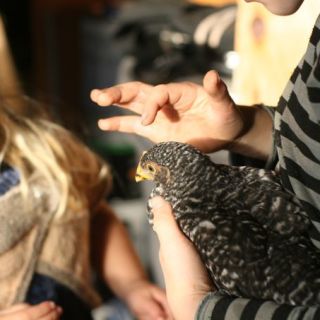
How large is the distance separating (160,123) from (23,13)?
1522 mm

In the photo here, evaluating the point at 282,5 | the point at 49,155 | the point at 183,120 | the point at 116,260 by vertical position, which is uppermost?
the point at 282,5

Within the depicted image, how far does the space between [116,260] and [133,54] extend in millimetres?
476

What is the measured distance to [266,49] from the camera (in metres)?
0.71

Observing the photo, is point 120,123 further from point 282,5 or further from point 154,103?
point 282,5

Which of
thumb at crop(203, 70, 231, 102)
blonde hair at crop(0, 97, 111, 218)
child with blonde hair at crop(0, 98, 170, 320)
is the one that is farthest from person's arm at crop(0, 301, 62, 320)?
thumb at crop(203, 70, 231, 102)

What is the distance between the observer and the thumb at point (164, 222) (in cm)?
40

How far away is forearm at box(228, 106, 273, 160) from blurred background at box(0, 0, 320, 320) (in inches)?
1.0

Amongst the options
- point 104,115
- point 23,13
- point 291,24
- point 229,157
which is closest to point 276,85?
point 291,24

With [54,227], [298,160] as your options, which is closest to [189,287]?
[298,160]

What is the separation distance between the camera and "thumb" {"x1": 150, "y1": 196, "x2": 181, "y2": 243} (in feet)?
1.30

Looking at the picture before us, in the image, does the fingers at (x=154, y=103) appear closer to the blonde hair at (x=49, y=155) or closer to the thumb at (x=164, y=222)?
the thumb at (x=164, y=222)

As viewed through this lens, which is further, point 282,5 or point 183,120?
point 183,120

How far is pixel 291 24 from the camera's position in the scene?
0.64 m

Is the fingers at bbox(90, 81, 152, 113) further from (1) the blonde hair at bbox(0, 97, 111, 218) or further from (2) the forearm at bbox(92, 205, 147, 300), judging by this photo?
(2) the forearm at bbox(92, 205, 147, 300)
